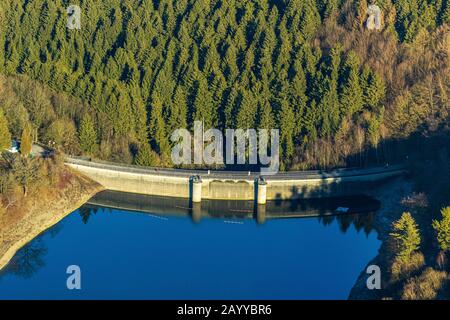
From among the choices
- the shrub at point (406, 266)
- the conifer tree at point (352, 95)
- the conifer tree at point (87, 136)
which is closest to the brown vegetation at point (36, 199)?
the conifer tree at point (87, 136)

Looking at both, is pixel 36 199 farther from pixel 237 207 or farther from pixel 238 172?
pixel 238 172

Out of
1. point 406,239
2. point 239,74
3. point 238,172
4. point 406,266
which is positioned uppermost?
point 239,74

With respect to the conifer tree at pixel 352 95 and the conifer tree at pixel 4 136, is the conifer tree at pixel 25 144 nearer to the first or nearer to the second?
the conifer tree at pixel 4 136

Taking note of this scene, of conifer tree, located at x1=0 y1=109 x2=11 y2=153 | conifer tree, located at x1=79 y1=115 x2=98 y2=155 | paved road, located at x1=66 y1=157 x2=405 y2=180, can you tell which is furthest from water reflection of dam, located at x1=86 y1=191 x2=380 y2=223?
conifer tree, located at x1=0 y1=109 x2=11 y2=153

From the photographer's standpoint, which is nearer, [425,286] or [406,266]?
[425,286]

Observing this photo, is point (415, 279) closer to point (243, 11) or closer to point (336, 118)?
point (336, 118)

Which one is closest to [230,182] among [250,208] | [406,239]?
[250,208]

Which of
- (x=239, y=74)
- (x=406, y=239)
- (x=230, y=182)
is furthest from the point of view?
(x=239, y=74)
